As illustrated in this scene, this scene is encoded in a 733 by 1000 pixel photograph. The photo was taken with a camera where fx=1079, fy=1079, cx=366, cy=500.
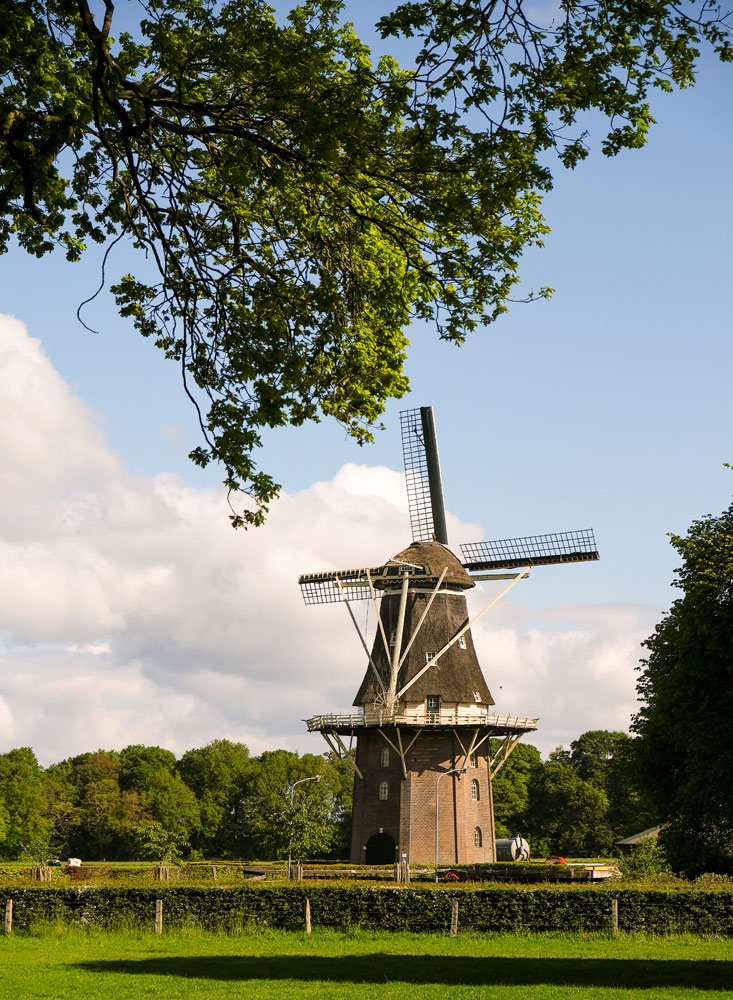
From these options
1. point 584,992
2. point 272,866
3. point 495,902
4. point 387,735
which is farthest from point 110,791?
point 584,992

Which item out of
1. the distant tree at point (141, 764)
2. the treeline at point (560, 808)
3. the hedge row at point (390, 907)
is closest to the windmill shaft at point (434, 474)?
the hedge row at point (390, 907)

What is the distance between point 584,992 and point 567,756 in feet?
293

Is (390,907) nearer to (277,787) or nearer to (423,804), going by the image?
(423,804)

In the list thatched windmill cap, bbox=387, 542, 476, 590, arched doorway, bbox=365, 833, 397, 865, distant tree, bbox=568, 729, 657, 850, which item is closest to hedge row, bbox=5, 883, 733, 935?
arched doorway, bbox=365, 833, 397, 865

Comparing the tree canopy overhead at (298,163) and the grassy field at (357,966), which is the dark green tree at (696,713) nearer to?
the grassy field at (357,966)

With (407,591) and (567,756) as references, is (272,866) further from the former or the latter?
(567,756)

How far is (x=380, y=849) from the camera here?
1778 inches

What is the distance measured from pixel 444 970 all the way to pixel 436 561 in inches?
1085

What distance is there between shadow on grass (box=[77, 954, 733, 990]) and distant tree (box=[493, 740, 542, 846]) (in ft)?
212

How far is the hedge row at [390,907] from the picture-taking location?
27.4m

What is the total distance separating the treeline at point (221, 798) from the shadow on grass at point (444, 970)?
179 ft

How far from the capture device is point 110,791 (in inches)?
4210

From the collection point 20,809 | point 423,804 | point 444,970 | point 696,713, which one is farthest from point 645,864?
point 20,809

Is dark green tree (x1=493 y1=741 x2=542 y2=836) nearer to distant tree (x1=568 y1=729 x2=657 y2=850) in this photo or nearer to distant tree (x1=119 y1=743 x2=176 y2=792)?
distant tree (x1=568 y1=729 x2=657 y2=850)
